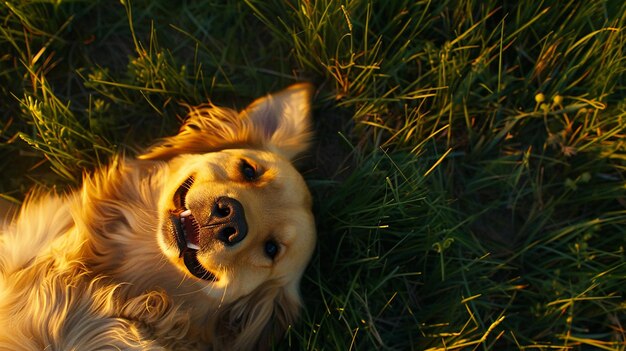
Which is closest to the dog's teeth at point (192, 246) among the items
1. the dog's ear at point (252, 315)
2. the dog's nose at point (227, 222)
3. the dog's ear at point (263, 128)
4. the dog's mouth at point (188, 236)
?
the dog's mouth at point (188, 236)

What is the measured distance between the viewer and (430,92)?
9.39 ft

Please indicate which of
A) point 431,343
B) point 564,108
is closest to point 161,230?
point 431,343

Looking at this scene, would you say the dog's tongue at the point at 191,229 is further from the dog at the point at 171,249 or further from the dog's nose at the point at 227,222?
the dog's nose at the point at 227,222

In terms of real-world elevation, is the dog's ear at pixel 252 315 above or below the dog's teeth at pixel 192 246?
below

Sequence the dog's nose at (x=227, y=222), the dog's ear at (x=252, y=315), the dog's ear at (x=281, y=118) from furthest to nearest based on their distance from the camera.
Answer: the dog's ear at (x=281, y=118) → the dog's ear at (x=252, y=315) → the dog's nose at (x=227, y=222)

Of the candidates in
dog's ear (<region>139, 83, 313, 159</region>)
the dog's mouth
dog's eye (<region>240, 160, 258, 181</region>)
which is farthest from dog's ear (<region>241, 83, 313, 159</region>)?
the dog's mouth

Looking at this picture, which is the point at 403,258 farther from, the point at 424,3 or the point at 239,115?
the point at 424,3

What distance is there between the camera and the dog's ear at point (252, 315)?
2504mm

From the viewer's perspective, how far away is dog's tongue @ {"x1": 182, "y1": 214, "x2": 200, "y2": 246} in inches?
87.8

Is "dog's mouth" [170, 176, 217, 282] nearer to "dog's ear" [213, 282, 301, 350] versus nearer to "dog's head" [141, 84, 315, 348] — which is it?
"dog's head" [141, 84, 315, 348]

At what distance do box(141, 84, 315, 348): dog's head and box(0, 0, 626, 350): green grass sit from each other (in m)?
0.25

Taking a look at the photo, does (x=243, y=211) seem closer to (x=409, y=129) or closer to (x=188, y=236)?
(x=188, y=236)

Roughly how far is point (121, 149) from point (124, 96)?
274 mm

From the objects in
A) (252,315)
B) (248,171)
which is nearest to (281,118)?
(248,171)
